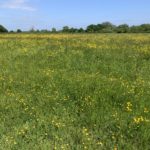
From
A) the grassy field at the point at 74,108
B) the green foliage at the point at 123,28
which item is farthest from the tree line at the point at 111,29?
the grassy field at the point at 74,108

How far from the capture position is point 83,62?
616 inches

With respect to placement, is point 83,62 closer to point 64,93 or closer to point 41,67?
point 41,67

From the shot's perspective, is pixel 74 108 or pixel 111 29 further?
pixel 111 29

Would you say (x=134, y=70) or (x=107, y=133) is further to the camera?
(x=134, y=70)

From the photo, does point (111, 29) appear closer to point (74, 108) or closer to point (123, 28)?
point (123, 28)

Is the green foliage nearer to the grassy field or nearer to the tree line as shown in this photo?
the tree line

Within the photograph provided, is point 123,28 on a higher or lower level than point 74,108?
higher

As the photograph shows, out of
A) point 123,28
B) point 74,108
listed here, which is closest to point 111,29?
point 123,28

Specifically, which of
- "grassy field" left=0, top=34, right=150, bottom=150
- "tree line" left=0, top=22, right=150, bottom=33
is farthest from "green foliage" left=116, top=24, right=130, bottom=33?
"grassy field" left=0, top=34, right=150, bottom=150

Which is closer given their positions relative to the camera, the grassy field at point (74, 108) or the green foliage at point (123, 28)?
the grassy field at point (74, 108)

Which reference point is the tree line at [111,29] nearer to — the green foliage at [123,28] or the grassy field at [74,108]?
the green foliage at [123,28]

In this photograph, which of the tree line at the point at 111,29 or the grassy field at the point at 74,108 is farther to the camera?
the tree line at the point at 111,29

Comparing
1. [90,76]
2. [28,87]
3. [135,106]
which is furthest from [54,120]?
[90,76]

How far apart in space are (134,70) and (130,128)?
652 centimetres
